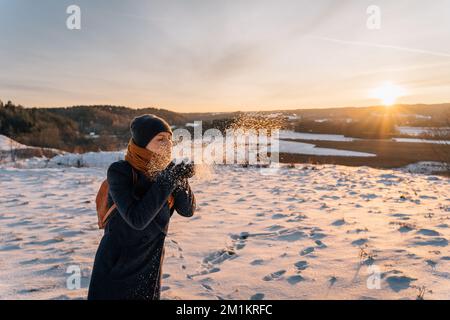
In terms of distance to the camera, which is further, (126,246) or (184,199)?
(184,199)

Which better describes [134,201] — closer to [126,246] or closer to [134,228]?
[134,228]

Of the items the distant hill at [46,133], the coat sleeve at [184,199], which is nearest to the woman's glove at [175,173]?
the coat sleeve at [184,199]

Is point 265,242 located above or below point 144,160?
below

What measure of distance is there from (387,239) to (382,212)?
5.40ft

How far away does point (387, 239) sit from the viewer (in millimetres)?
4867

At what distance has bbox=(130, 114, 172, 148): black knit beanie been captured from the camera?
2012mm

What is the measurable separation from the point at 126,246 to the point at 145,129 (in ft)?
2.42

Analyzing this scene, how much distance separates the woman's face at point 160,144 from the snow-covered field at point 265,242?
0.40 m

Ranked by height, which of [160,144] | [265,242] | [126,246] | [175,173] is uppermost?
[160,144]

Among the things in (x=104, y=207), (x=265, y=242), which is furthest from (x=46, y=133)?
(x=104, y=207)

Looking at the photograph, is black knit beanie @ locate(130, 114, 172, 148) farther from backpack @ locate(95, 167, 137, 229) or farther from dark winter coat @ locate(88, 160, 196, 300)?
backpack @ locate(95, 167, 137, 229)

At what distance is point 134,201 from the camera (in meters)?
1.93
